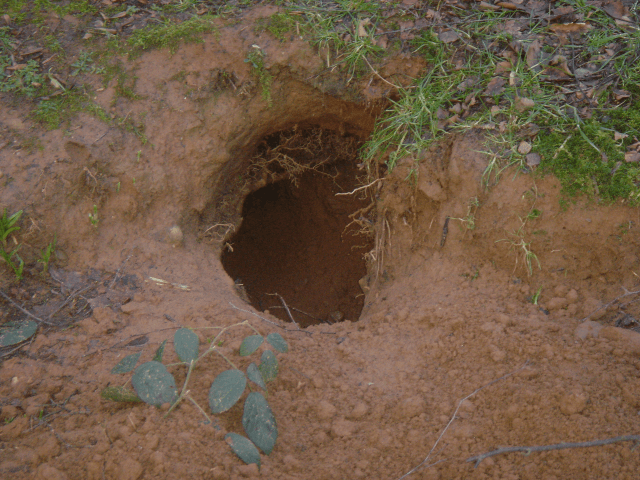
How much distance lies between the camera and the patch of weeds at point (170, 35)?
3.09 m

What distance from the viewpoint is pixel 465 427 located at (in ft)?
6.19

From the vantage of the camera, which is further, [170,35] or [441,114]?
[170,35]

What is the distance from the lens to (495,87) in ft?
9.07

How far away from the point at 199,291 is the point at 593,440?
2027mm

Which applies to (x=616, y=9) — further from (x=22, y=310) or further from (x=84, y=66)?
(x=22, y=310)

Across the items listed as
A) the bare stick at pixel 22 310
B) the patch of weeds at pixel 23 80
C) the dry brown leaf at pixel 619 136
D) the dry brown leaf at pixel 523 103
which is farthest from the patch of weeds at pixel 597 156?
the patch of weeds at pixel 23 80

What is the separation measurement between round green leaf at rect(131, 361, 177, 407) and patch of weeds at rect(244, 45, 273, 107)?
→ 6.65 feet

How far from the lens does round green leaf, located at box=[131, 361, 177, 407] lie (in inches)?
72.4

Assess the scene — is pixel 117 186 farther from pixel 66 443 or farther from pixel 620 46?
pixel 620 46

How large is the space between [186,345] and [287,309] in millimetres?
968

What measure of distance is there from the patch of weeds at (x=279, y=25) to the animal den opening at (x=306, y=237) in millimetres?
880

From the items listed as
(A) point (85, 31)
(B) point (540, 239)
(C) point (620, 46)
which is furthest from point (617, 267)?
(A) point (85, 31)

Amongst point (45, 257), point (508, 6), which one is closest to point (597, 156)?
point (508, 6)

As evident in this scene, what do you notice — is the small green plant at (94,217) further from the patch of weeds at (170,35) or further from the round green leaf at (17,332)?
the patch of weeds at (170,35)
